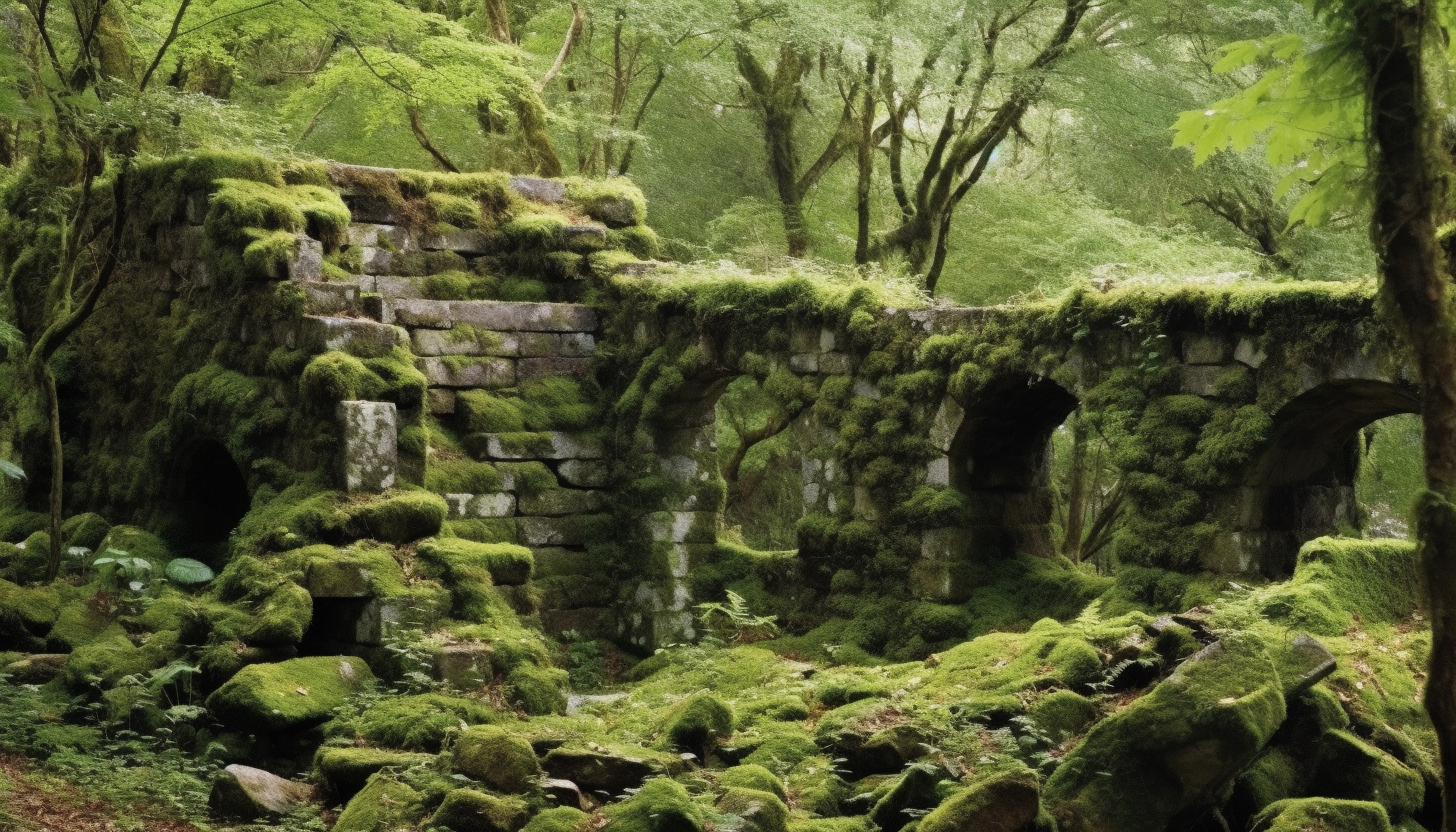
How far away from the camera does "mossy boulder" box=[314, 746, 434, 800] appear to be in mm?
7617

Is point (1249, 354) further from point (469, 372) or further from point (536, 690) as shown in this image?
point (469, 372)

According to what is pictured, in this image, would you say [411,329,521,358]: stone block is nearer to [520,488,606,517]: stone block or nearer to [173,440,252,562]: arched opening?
[520,488,606,517]: stone block

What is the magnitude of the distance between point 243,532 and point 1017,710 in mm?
5716

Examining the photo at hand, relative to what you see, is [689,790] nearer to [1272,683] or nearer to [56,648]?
[1272,683]

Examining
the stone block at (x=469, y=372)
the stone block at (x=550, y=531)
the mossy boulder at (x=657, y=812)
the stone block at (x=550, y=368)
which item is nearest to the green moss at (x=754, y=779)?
the mossy boulder at (x=657, y=812)

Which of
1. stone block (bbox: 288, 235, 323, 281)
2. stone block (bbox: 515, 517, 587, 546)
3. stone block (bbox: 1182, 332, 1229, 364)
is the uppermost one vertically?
stone block (bbox: 288, 235, 323, 281)

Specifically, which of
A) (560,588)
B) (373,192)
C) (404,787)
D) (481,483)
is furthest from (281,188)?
(404,787)

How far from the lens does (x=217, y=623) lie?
30.9 ft

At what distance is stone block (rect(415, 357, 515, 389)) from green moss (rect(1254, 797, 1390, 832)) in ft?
28.8

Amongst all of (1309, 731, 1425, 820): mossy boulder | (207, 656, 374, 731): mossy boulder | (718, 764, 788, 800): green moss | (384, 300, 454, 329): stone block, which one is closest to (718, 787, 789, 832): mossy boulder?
(718, 764, 788, 800): green moss

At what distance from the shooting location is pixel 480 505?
13555 mm

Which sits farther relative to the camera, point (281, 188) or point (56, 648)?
point (281, 188)

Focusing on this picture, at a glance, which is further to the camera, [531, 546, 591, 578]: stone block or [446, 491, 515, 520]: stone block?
[531, 546, 591, 578]: stone block

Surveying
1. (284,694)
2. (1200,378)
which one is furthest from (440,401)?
(1200,378)
